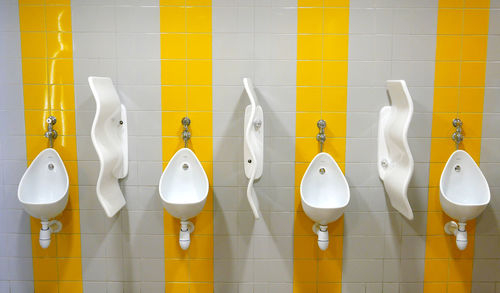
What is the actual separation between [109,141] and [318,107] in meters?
1.33

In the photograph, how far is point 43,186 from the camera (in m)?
2.69

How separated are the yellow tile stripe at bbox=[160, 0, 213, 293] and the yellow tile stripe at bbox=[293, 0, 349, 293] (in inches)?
23.0

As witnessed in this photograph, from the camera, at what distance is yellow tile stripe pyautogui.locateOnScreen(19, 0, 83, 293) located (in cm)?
267

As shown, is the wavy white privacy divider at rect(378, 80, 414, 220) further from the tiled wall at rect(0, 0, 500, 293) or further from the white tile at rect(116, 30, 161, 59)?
the white tile at rect(116, 30, 161, 59)

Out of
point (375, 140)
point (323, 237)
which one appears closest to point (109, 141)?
point (323, 237)

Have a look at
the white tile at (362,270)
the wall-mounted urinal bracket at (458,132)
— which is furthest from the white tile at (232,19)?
the white tile at (362,270)

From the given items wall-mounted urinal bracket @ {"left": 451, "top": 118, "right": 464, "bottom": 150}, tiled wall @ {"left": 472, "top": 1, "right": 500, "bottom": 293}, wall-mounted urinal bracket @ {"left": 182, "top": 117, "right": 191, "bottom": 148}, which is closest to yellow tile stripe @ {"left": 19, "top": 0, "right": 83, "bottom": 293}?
wall-mounted urinal bracket @ {"left": 182, "top": 117, "right": 191, "bottom": 148}

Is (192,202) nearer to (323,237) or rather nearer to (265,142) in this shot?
(265,142)

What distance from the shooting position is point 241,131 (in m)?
2.71

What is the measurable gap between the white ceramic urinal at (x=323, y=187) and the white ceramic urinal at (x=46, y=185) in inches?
59.5

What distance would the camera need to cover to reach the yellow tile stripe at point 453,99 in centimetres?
266

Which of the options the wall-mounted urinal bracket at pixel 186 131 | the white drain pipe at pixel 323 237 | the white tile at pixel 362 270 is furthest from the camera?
the white tile at pixel 362 270

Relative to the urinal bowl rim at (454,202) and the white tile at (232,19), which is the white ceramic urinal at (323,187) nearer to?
the urinal bowl rim at (454,202)

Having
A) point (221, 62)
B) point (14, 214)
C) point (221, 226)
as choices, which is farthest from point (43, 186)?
point (221, 62)
